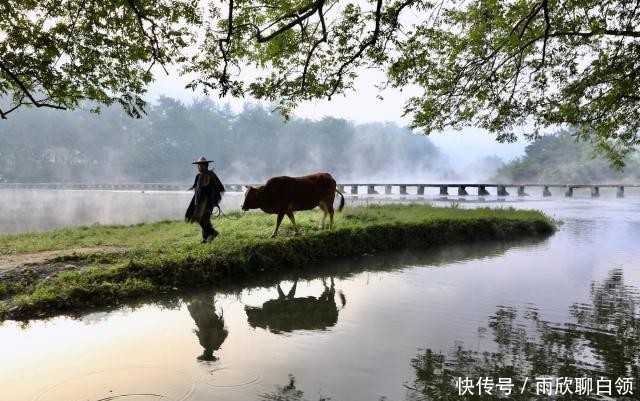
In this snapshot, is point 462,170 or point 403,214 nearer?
point 403,214

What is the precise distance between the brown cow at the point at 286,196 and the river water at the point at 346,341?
227cm

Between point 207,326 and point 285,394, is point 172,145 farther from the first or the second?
point 285,394

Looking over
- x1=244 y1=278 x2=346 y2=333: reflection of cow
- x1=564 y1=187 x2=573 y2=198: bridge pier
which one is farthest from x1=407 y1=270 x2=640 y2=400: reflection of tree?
x1=564 y1=187 x2=573 y2=198: bridge pier

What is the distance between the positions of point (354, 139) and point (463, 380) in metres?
79.5

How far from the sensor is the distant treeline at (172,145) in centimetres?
6100

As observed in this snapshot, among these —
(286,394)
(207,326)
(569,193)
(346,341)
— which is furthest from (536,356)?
(569,193)

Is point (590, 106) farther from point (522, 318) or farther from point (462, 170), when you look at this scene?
point (462, 170)

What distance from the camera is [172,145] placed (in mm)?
Answer: 66688

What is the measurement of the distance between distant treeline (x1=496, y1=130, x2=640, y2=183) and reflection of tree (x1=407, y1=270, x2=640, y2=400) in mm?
54286

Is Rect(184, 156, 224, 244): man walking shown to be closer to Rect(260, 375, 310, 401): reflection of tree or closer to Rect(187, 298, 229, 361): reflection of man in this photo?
Rect(187, 298, 229, 361): reflection of man

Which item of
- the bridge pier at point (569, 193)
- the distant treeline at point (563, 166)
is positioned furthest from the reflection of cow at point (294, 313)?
the distant treeline at point (563, 166)

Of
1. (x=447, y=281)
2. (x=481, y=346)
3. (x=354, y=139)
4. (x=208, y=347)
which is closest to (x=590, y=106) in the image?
(x=447, y=281)

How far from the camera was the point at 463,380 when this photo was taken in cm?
403

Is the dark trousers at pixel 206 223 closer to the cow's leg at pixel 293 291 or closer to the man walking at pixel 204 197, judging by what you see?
the man walking at pixel 204 197
